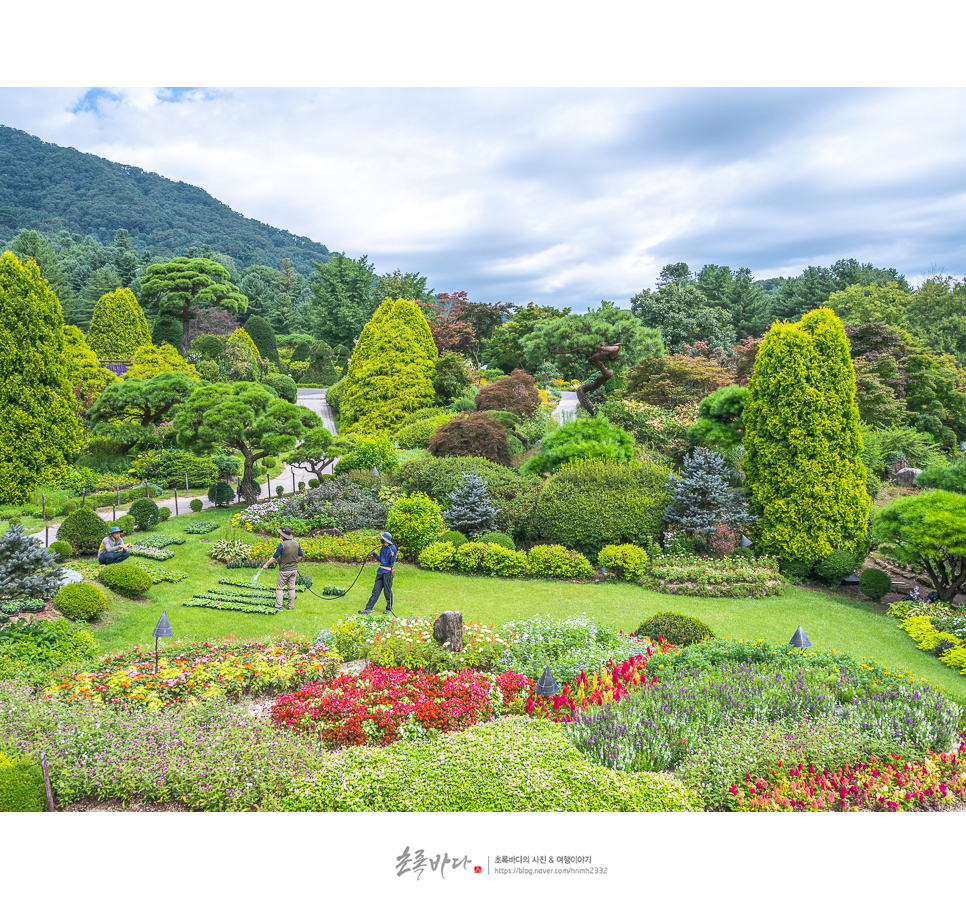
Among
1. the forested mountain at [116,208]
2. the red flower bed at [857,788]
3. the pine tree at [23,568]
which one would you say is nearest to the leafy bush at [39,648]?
the pine tree at [23,568]

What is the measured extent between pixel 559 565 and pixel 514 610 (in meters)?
2.03

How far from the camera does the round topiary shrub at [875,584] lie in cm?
950

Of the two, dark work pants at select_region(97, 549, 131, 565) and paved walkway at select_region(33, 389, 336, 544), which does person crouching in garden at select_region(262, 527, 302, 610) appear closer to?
dark work pants at select_region(97, 549, 131, 565)

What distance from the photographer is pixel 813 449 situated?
10.6 m

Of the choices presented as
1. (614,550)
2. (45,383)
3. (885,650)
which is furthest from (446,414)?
(885,650)

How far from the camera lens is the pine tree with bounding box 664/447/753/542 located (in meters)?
11.0

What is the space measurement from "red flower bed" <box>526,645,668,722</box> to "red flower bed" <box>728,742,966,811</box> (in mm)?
1550

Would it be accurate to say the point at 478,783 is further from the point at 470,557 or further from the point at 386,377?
the point at 386,377

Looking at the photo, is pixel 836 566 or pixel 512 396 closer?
pixel 836 566

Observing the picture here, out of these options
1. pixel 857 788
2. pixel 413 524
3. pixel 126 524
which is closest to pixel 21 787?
pixel 857 788

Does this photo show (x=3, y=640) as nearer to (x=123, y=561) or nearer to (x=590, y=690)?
(x=123, y=561)

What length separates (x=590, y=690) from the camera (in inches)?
231

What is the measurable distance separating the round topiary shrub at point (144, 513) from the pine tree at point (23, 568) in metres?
5.35

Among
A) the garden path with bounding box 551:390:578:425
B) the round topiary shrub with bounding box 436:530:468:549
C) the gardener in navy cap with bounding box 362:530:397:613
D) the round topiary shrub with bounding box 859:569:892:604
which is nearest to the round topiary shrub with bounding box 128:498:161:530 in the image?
the round topiary shrub with bounding box 436:530:468:549
